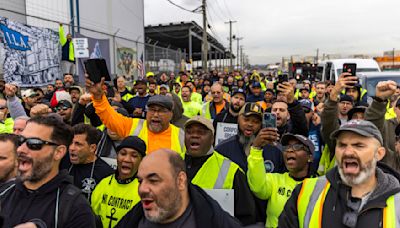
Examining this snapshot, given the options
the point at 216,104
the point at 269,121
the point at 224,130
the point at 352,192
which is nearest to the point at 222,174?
the point at 269,121

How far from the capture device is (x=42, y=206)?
2.34 metres

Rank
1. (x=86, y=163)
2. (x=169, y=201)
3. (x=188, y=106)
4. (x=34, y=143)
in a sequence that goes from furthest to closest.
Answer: (x=188, y=106), (x=86, y=163), (x=34, y=143), (x=169, y=201)

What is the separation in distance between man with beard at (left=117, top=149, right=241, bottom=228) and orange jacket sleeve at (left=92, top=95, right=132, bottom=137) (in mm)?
1862

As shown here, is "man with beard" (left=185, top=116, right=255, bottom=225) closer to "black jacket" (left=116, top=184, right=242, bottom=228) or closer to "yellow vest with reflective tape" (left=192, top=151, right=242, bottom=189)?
"yellow vest with reflective tape" (left=192, top=151, right=242, bottom=189)

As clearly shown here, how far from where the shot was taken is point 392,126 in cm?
402

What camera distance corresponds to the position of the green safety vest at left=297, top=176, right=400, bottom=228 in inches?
84.3

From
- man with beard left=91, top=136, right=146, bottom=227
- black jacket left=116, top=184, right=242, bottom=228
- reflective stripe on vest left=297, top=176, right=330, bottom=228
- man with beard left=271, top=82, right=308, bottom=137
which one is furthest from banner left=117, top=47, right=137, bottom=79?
reflective stripe on vest left=297, top=176, right=330, bottom=228

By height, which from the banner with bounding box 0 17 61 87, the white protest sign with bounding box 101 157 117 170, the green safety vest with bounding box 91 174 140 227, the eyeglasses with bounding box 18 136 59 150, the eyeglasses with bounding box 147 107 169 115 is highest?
the banner with bounding box 0 17 61 87

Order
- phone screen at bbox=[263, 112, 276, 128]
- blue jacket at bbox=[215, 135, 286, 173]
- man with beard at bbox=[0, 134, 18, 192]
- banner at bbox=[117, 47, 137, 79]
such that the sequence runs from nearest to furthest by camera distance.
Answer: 1. man with beard at bbox=[0, 134, 18, 192]
2. phone screen at bbox=[263, 112, 276, 128]
3. blue jacket at bbox=[215, 135, 286, 173]
4. banner at bbox=[117, 47, 137, 79]

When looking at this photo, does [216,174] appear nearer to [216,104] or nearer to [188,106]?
[216,104]

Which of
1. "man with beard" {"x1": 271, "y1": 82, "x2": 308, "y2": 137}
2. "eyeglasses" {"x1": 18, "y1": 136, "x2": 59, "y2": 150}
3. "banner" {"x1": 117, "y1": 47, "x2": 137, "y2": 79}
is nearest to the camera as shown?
"eyeglasses" {"x1": 18, "y1": 136, "x2": 59, "y2": 150}

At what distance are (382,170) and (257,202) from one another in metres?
1.15

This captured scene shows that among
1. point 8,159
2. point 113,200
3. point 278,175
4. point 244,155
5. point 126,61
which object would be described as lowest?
point 113,200

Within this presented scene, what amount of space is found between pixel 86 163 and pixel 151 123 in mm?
800
